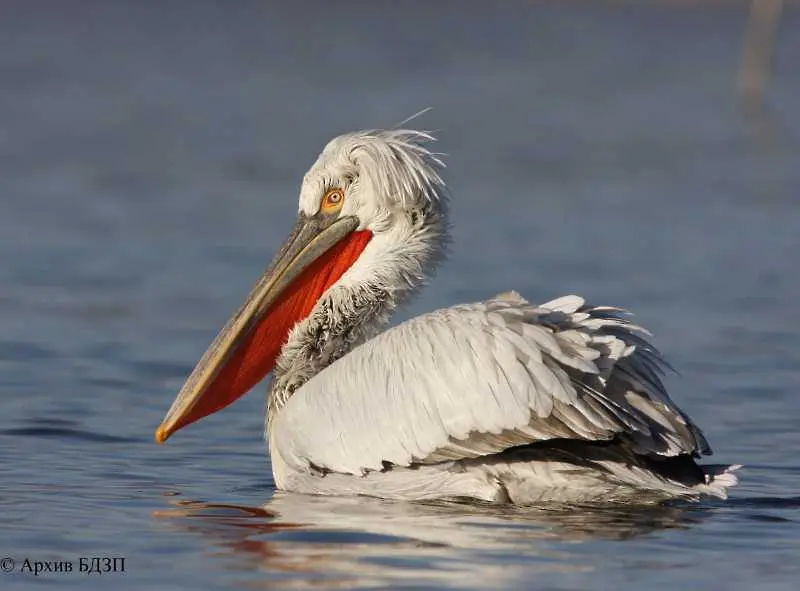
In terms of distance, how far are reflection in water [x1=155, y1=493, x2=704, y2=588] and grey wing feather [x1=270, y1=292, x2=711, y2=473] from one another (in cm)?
21

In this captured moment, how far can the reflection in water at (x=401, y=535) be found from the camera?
5598 millimetres

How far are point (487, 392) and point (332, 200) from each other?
1.52m

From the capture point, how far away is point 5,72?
2105 centimetres

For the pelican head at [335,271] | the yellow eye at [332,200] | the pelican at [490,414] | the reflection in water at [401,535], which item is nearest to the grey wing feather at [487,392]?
the pelican at [490,414]

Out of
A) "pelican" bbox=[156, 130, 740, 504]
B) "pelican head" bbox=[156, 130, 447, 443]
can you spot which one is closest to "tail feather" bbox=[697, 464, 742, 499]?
"pelican" bbox=[156, 130, 740, 504]

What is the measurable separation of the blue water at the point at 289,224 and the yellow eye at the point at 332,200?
3.55 feet

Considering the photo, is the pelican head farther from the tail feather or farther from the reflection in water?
the tail feather

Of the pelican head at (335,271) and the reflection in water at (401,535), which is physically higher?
the pelican head at (335,271)

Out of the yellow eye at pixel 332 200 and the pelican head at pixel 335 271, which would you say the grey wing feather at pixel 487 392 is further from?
the yellow eye at pixel 332 200

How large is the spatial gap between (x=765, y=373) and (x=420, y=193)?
116 inches

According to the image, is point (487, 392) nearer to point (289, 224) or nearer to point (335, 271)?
point (335, 271)

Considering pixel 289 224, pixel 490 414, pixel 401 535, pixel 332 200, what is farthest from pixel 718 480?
pixel 289 224

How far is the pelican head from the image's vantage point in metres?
7.27

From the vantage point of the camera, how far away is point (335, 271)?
759 centimetres
